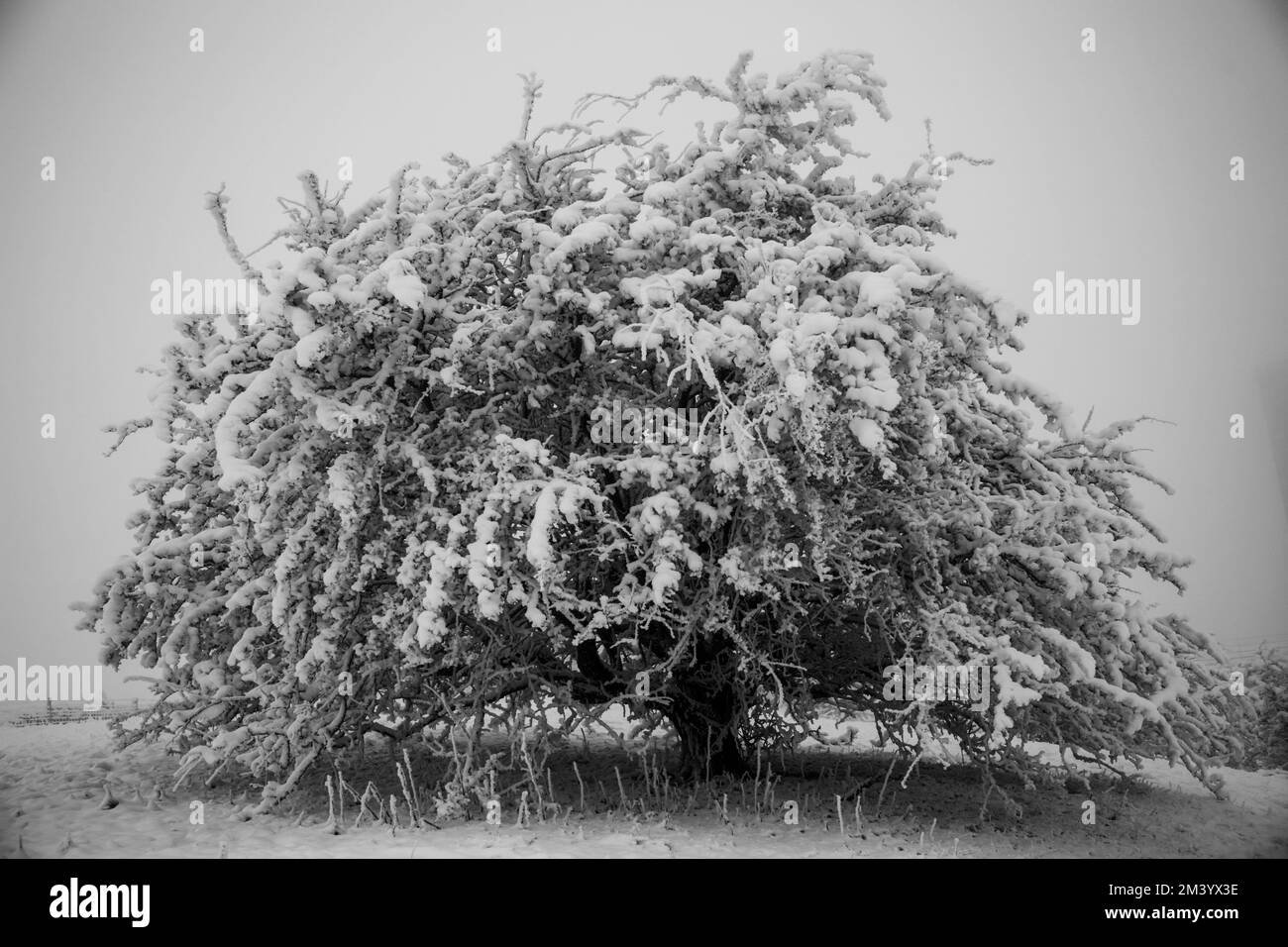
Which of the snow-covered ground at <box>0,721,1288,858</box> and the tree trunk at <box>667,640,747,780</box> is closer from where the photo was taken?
the snow-covered ground at <box>0,721,1288,858</box>

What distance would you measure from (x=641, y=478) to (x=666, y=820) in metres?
2.80

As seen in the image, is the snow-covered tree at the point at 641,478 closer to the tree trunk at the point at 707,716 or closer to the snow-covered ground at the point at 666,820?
the tree trunk at the point at 707,716

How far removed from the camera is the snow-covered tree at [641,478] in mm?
7762

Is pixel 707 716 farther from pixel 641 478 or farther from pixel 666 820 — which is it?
pixel 641 478

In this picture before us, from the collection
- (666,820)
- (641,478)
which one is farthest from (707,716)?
(641,478)

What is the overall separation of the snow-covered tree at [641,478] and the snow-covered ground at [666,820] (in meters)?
0.61

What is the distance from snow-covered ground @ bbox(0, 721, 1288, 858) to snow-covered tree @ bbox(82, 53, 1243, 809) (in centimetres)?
61

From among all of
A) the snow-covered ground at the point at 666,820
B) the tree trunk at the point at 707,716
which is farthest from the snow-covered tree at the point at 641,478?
the snow-covered ground at the point at 666,820

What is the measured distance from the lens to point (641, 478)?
26.9 ft

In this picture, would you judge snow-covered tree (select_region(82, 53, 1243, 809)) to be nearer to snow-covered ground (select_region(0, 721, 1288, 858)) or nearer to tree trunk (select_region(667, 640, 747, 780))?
tree trunk (select_region(667, 640, 747, 780))

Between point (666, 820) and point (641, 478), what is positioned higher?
point (641, 478)

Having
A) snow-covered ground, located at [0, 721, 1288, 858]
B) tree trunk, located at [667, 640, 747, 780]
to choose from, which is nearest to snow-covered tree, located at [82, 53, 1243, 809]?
tree trunk, located at [667, 640, 747, 780]

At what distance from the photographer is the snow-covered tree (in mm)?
7762

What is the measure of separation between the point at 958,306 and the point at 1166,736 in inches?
141
